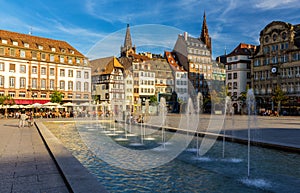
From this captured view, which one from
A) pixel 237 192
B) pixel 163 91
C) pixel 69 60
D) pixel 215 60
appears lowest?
pixel 237 192

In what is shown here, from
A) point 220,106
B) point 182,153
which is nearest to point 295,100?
point 220,106

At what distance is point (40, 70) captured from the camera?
189 ft

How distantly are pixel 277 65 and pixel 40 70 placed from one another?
51.2m

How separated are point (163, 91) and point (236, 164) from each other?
224ft

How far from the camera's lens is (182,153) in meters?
12.3

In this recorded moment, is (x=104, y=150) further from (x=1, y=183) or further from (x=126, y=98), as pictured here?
(x=126, y=98)

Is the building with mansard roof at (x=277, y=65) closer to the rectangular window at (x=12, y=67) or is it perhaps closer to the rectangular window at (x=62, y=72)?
the rectangular window at (x=62, y=72)

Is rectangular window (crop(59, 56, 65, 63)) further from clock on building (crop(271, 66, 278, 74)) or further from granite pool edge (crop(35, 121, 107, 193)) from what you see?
granite pool edge (crop(35, 121, 107, 193))

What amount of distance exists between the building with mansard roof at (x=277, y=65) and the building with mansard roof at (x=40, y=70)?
40827mm

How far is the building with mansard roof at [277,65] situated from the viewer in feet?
190

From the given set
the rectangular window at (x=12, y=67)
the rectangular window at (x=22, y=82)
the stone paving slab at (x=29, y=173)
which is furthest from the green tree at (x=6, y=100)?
the stone paving slab at (x=29, y=173)

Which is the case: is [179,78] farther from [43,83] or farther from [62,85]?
[43,83]

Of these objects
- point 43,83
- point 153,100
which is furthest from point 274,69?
point 43,83

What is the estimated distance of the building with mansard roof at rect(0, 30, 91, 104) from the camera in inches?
2092
